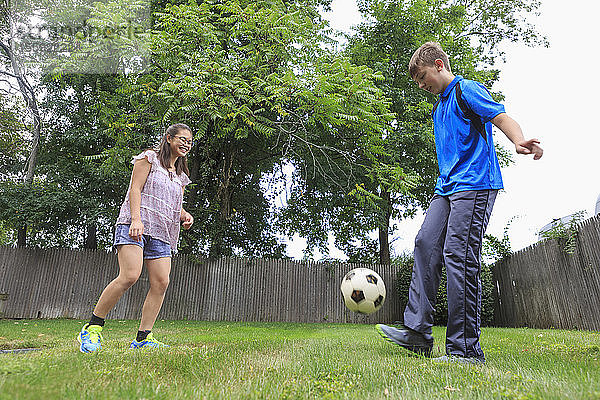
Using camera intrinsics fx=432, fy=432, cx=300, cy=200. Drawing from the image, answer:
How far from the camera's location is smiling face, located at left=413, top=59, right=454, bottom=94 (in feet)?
10.5

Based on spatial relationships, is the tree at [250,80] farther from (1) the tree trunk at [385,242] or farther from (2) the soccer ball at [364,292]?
(2) the soccer ball at [364,292]

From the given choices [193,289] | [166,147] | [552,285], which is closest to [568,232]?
[552,285]

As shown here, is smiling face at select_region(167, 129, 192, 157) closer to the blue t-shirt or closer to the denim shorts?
the denim shorts

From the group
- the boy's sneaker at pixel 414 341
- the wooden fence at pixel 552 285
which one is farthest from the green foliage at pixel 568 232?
the boy's sneaker at pixel 414 341

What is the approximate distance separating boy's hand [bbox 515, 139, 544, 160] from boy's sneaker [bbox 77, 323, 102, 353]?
3.05 meters

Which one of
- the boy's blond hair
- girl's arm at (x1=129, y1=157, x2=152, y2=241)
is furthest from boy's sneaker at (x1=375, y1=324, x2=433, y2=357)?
girl's arm at (x1=129, y1=157, x2=152, y2=241)

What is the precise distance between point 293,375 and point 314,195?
1351 centimetres

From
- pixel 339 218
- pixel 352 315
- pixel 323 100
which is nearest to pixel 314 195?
pixel 339 218

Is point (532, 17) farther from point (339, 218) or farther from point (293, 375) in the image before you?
point (293, 375)

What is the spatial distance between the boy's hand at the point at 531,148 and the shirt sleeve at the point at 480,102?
0.30m

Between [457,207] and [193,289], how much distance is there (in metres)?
11.6

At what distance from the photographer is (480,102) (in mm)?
2906

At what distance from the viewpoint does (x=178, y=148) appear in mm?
3756

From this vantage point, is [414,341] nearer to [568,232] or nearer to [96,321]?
[96,321]
